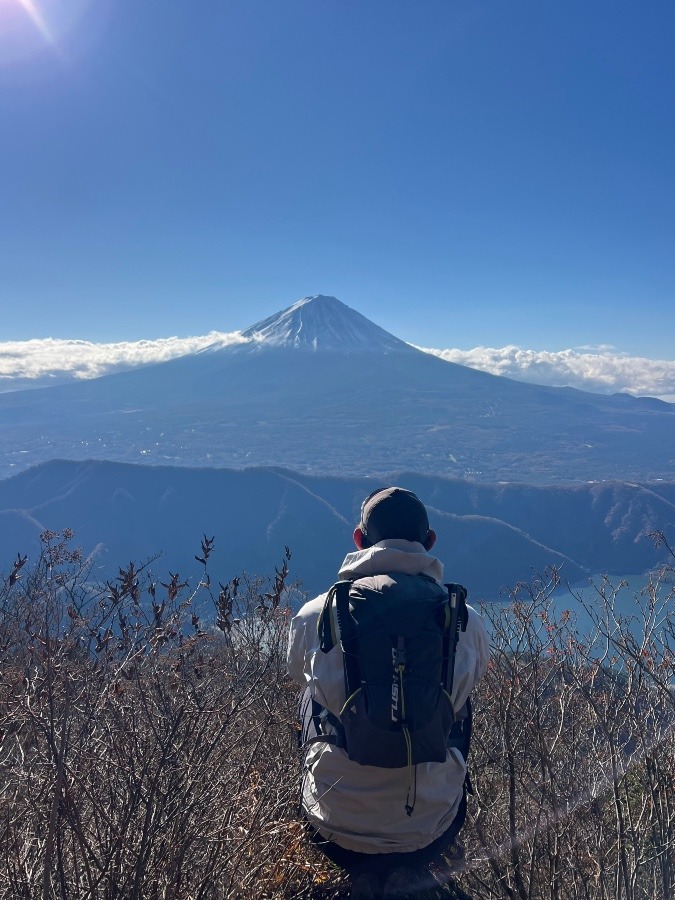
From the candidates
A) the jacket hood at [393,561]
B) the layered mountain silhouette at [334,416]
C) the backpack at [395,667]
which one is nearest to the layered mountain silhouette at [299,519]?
the layered mountain silhouette at [334,416]

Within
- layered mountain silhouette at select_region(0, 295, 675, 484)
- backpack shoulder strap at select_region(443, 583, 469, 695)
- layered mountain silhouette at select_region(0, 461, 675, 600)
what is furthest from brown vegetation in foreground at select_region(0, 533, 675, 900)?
layered mountain silhouette at select_region(0, 295, 675, 484)

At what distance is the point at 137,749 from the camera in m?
1.78

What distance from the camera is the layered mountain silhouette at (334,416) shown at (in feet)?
240

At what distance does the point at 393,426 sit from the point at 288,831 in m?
83.6

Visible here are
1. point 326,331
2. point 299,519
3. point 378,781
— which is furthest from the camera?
point 326,331

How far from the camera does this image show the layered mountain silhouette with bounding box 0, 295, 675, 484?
240ft

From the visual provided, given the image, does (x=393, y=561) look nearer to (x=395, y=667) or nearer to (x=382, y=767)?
(x=395, y=667)

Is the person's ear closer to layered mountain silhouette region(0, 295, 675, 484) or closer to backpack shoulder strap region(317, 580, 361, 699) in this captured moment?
backpack shoulder strap region(317, 580, 361, 699)

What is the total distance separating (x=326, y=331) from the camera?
115438 millimetres

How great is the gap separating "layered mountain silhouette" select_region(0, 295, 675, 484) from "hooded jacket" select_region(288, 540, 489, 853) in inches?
2393

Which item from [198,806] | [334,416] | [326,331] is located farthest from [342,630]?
[326,331]

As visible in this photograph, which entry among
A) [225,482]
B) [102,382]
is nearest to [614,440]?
[225,482]

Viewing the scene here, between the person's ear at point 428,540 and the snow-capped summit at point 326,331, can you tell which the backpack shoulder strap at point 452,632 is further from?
the snow-capped summit at point 326,331

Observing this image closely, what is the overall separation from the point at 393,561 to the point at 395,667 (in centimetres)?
30
